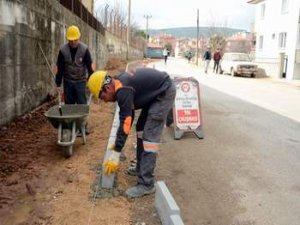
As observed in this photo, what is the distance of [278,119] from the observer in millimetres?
10453

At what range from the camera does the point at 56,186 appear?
5.34 meters

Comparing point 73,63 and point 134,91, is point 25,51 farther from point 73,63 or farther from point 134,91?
point 134,91

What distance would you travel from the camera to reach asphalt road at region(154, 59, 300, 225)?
184 inches

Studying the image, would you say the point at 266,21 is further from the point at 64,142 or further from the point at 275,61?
the point at 64,142

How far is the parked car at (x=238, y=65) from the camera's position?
29172 millimetres

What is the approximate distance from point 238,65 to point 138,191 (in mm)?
25363

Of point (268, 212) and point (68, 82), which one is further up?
point (68, 82)

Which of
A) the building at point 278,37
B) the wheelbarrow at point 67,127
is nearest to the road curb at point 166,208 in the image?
the wheelbarrow at point 67,127

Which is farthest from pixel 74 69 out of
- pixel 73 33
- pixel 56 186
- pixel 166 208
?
pixel 166 208

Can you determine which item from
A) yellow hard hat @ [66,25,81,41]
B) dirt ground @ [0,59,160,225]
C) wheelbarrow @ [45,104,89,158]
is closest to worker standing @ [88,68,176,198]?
dirt ground @ [0,59,160,225]

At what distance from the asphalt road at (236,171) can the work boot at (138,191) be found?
357 mm

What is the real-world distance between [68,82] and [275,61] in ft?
84.8

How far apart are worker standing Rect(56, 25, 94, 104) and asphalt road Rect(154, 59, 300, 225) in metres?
1.95

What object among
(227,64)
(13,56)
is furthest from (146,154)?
(227,64)
